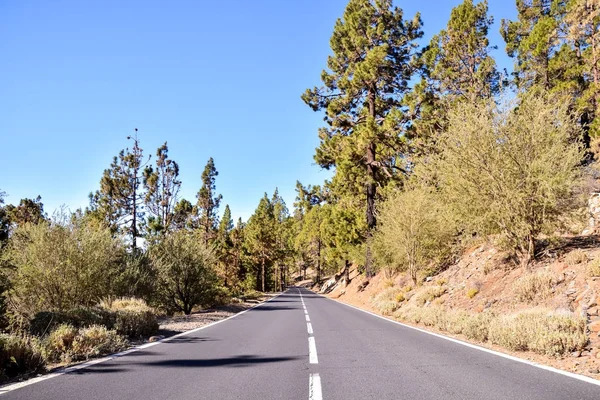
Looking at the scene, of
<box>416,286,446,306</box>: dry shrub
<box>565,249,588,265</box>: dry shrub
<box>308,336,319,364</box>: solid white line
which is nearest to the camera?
<box>308,336,319,364</box>: solid white line

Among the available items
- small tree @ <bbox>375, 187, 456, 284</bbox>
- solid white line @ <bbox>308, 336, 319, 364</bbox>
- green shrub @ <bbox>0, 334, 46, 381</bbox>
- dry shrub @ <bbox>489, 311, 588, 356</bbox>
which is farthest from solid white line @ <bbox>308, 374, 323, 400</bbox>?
small tree @ <bbox>375, 187, 456, 284</bbox>

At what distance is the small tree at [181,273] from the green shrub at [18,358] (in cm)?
1365

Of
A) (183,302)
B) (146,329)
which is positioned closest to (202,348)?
(146,329)

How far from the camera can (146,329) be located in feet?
33.0

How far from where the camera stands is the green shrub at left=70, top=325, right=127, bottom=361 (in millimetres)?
6954

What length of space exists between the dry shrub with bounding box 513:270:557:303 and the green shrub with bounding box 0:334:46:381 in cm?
1142

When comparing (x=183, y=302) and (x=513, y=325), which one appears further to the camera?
(x=183, y=302)

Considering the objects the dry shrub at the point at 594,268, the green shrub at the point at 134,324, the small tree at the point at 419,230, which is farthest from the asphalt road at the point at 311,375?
the small tree at the point at 419,230

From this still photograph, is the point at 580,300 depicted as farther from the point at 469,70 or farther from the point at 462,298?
the point at 469,70

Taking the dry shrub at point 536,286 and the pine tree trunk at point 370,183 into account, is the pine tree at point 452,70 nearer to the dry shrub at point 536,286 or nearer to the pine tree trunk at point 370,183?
the pine tree trunk at point 370,183

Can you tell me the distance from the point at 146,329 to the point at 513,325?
9.00 metres

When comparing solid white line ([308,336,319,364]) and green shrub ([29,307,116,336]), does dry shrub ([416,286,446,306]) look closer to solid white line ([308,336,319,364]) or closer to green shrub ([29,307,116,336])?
solid white line ([308,336,319,364])

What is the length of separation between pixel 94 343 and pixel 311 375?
4668 mm

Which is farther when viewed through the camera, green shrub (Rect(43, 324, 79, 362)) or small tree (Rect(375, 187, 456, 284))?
small tree (Rect(375, 187, 456, 284))
